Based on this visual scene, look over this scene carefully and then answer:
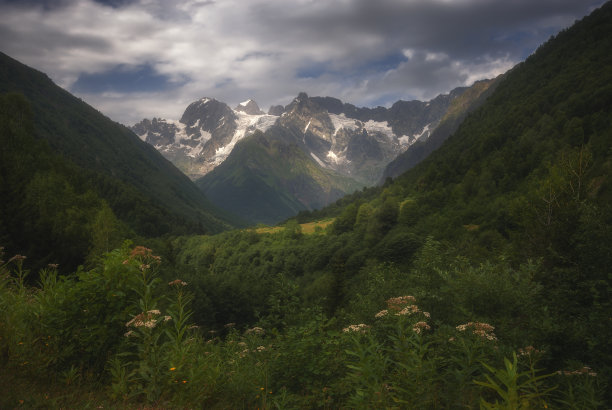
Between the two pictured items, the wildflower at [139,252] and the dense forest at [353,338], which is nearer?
the dense forest at [353,338]

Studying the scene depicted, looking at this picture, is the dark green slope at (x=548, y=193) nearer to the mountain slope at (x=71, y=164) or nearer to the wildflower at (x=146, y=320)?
the wildflower at (x=146, y=320)

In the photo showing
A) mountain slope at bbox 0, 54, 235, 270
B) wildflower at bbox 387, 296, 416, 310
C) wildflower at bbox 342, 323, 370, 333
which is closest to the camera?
wildflower at bbox 387, 296, 416, 310

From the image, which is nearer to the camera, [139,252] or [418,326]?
[418,326]

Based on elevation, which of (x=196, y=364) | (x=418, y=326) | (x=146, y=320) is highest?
(x=146, y=320)

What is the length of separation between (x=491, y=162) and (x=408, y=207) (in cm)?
2116

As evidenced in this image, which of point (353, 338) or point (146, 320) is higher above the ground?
point (146, 320)

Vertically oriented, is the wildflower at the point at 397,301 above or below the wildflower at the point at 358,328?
above

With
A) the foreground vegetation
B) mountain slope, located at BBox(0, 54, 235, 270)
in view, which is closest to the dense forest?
the foreground vegetation

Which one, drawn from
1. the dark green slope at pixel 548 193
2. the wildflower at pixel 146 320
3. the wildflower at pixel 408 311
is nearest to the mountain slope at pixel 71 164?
the wildflower at pixel 146 320

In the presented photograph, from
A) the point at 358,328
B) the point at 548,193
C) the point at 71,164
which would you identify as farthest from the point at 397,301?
the point at 71,164

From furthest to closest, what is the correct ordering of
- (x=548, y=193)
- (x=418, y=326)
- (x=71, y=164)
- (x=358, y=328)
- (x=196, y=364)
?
(x=71, y=164)
(x=548, y=193)
(x=358, y=328)
(x=418, y=326)
(x=196, y=364)

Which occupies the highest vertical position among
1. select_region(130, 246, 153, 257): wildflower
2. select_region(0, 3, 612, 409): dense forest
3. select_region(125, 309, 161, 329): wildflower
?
select_region(130, 246, 153, 257): wildflower

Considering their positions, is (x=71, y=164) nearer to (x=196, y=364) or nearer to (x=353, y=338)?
(x=196, y=364)

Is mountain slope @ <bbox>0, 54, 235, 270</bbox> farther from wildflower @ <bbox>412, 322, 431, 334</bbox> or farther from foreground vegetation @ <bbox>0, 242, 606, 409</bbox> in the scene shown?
wildflower @ <bbox>412, 322, 431, 334</bbox>
